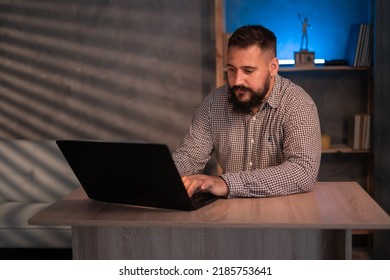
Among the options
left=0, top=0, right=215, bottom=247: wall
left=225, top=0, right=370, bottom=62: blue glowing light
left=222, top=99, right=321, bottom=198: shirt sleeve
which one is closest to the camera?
left=222, top=99, right=321, bottom=198: shirt sleeve

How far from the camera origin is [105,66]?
4.54 metres

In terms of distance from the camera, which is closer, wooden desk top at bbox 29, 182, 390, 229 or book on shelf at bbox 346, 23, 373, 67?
wooden desk top at bbox 29, 182, 390, 229

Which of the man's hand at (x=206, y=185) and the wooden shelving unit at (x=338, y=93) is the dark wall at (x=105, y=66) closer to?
the wooden shelving unit at (x=338, y=93)

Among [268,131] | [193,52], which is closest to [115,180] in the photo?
[268,131]

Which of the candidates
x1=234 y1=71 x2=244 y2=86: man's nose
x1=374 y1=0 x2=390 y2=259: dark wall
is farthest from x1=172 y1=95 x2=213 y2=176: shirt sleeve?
x1=374 y1=0 x2=390 y2=259: dark wall

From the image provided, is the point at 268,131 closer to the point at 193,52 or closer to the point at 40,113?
the point at 193,52

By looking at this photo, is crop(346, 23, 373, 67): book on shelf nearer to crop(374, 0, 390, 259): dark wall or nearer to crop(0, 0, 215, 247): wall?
crop(374, 0, 390, 259): dark wall

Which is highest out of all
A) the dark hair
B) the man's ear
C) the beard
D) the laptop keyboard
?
the dark hair

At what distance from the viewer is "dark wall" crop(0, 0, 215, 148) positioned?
4.48 meters

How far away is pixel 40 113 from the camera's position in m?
4.63

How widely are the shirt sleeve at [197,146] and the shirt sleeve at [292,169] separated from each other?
0.37m

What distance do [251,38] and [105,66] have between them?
2.12 metres
